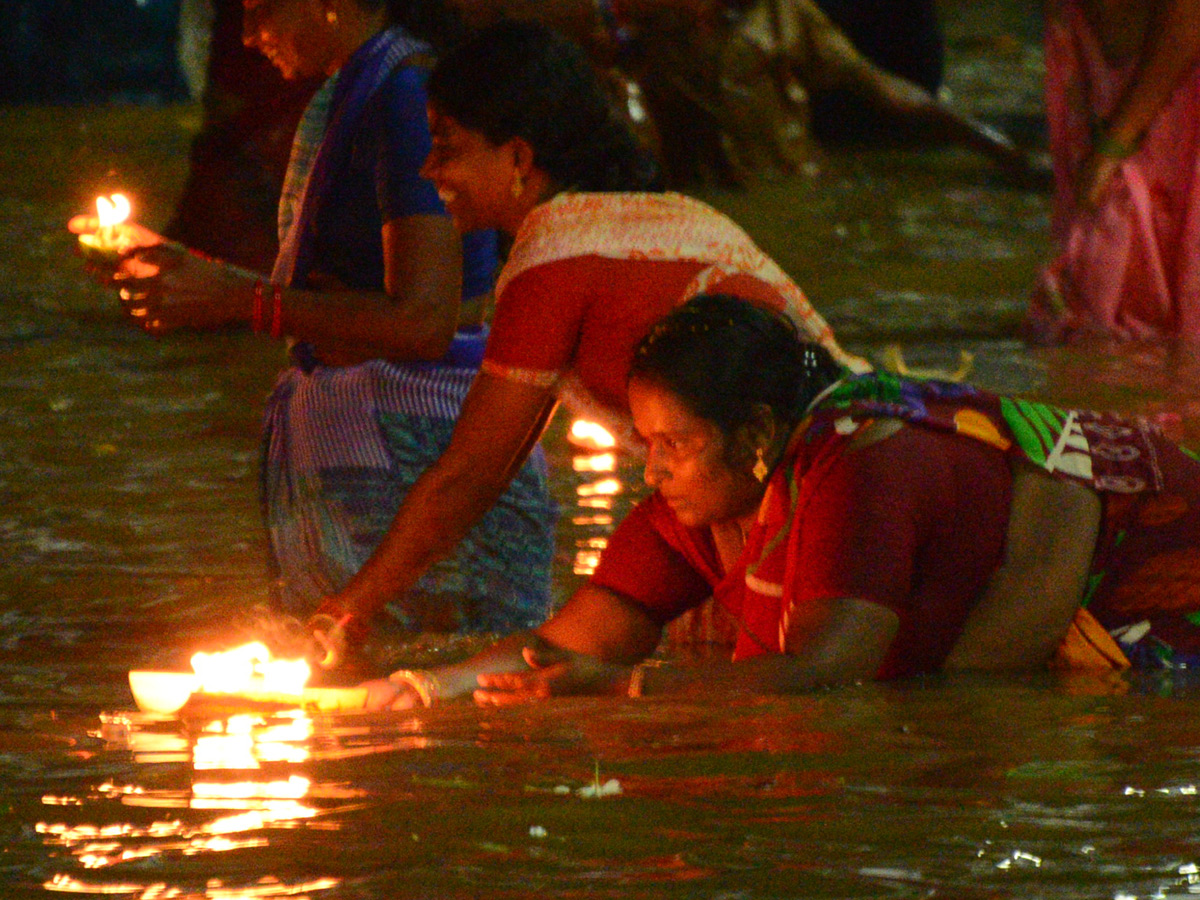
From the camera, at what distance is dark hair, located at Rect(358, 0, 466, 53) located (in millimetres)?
6441

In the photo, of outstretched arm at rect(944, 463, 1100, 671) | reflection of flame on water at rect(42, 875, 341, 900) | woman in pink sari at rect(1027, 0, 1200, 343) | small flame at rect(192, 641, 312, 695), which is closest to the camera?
reflection of flame on water at rect(42, 875, 341, 900)

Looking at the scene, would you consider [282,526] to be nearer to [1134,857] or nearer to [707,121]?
[1134,857]

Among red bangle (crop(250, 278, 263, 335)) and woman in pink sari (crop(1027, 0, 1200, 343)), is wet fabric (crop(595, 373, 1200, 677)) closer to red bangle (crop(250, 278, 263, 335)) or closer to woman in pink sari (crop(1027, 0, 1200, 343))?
red bangle (crop(250, 278, 263, 335))

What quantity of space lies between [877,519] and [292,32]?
1839 millimetres

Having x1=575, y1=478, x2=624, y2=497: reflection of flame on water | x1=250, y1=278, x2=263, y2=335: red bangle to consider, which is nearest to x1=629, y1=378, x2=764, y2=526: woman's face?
x1=250, y1=278, x2=263, y2=335: red bangle

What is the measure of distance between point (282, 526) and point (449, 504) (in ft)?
2.93

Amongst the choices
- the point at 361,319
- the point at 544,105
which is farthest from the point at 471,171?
the point at 361,319

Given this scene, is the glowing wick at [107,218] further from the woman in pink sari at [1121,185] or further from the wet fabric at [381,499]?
the woman in pink sari at [1121,185]

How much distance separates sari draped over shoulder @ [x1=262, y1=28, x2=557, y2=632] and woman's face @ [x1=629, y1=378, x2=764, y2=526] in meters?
1.13

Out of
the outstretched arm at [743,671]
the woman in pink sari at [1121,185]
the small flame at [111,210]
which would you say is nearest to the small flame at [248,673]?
the outstretched arm at [743,671]

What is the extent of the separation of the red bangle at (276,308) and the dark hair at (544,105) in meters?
0.60

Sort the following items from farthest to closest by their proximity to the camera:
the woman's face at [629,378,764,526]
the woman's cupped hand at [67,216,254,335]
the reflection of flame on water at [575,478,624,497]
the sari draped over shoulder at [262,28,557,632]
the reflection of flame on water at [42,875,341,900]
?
1. the reflection of flame on water at [575,478,624,497]
2. the sari draped over shoulder at [262,28,557,632]
3. the woman's cupped hand at [67,216,254,335]
4. the woman's face at [629,378,764,526]
5. the reflection of flame on water at [42,875,341,900]

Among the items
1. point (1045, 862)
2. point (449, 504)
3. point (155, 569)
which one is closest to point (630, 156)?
point (449, 504)

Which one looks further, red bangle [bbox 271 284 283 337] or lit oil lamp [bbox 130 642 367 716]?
red bangle [bbox 271 284 283 337]
